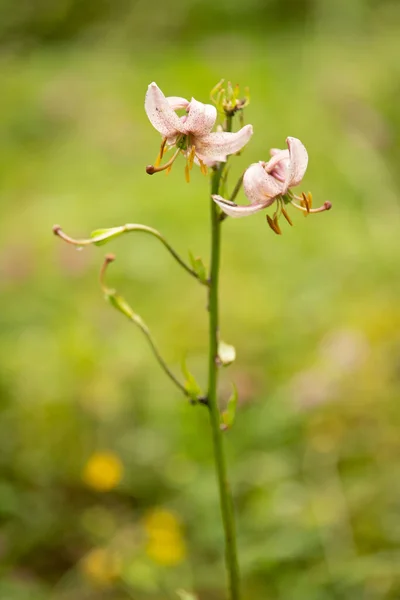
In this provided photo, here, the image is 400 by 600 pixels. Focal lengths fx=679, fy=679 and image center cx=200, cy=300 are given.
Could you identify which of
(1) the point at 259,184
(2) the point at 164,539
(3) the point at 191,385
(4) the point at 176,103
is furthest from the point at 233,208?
(2) the point at 164,539

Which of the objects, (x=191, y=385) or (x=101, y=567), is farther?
(x=101, y=567)

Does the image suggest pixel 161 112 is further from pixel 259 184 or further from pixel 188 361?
pixel 188 361

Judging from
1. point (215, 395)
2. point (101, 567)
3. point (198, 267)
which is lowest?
point (101, 567)

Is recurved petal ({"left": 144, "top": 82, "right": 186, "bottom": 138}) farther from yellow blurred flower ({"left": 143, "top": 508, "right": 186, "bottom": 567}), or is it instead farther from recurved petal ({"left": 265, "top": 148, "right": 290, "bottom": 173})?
yellow blurred flower ({"left": 143, "top": 508, "right": 186, "bottom": 567})

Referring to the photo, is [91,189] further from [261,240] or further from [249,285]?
[249,285]

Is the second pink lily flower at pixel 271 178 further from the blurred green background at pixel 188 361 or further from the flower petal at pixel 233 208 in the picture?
the blurred green background at pixel 188 361

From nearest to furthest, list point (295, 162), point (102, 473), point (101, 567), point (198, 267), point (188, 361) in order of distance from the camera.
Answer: point (295, 162) < point (198, 267) < point (101, 567) < point (102, 473) < point (188, 361)

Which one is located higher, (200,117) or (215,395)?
(200,117)

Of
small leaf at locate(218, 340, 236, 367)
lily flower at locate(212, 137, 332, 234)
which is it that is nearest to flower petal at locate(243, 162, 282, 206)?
lily flower at locate(212, 137, 332, 234)
